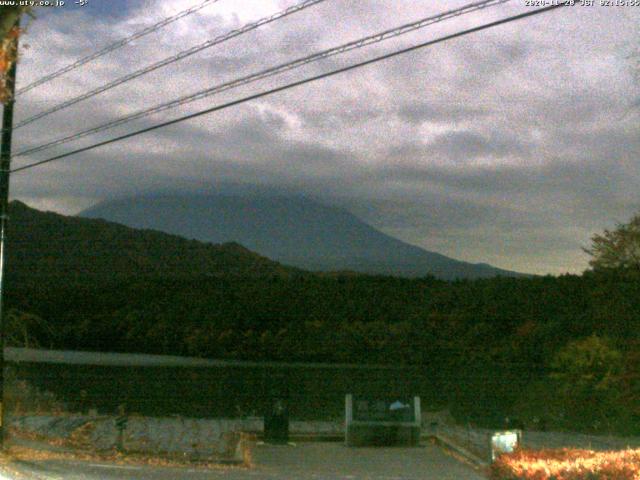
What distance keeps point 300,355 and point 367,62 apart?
76.6 feet

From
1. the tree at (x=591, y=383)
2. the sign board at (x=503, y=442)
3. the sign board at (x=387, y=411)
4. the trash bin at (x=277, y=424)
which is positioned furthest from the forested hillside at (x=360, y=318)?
the sign board at (x=503, y=442)

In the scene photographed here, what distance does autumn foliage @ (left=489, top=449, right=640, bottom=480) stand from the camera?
876 centimetres

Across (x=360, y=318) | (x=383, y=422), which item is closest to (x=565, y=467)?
(x=383, y=422)

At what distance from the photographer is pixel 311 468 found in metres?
16.9

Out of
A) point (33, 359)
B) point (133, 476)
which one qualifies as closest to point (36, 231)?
point (33, 359)

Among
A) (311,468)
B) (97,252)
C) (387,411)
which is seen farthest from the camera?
(97,252)

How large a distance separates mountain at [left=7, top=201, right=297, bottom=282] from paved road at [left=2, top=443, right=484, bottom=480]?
781 inches

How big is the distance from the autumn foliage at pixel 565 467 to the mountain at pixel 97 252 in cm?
2983

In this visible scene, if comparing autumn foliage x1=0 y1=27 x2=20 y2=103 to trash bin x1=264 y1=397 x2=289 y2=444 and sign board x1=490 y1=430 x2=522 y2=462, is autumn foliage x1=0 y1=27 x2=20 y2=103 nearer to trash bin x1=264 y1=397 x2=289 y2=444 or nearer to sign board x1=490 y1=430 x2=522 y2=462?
sign board x1=490 y1=430 x2=522 y2=462

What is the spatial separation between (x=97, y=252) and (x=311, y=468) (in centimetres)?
2536

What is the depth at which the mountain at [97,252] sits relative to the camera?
1506 inches

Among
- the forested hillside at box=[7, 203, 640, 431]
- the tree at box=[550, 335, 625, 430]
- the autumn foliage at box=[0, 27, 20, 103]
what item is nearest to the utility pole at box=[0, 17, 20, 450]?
the autumn foliage at box=[0, 27, 20, 103]

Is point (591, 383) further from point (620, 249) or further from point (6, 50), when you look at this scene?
point (6, 50)

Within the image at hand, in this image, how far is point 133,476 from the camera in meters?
12.0
